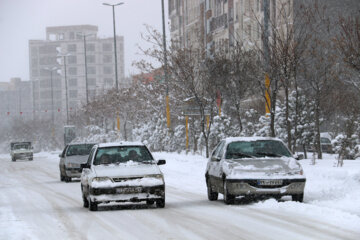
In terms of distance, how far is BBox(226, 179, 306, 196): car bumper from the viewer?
17.5 meters

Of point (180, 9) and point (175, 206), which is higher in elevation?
point (180, 9)

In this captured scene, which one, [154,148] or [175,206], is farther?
[154,148]

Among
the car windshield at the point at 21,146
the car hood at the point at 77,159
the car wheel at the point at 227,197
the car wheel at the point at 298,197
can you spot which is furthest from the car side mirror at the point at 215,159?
the car windshield at the point at 21,146

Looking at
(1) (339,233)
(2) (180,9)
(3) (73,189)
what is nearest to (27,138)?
(2) (180,9)

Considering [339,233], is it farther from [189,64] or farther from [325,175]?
[189,64]

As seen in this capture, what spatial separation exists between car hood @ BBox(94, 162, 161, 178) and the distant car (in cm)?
1455

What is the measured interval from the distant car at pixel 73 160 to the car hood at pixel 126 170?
1455cm

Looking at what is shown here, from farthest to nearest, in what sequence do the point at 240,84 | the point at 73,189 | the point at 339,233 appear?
1. the point at 240,84
2. the point at 73,189
3. the point at 339,233

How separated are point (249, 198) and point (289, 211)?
159 inches

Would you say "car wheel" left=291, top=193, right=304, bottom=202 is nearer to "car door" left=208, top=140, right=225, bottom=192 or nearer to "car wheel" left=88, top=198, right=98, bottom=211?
"car door" left=208, top=140, right=225, bottom=192

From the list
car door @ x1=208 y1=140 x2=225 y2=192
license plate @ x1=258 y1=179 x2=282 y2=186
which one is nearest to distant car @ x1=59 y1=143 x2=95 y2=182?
car door @ x1=208 y1=140 x2=225 y2=192

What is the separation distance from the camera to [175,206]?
18.1 m

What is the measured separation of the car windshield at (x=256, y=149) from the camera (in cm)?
1864

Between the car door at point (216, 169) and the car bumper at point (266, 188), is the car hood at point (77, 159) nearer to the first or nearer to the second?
the car door at point (216, 169)
